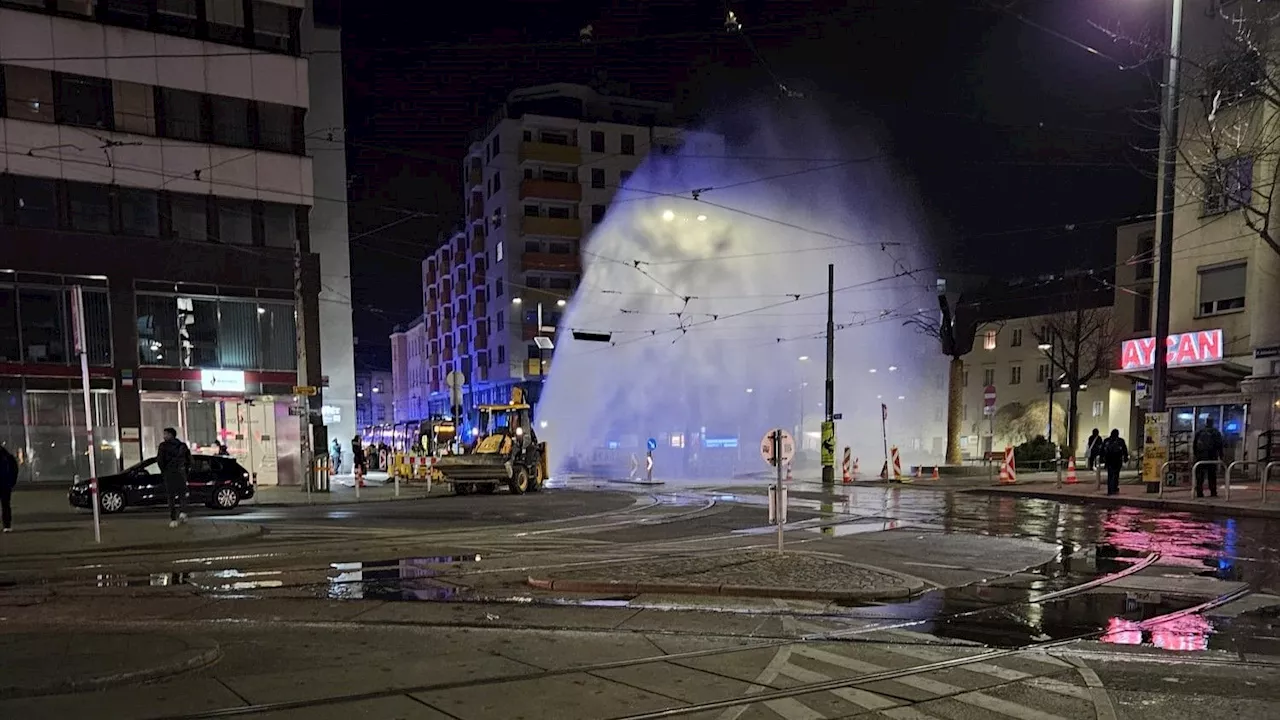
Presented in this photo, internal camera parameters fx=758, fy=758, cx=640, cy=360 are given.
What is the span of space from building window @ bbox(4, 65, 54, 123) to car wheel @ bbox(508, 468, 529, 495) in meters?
19.0

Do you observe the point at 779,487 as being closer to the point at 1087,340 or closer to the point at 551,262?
the point at 1087,340

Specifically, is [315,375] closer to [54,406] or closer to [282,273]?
[282,273]

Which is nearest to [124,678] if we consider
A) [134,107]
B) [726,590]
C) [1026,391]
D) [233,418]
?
[726,590]

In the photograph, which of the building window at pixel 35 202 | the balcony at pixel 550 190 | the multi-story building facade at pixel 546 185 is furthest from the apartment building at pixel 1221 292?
the balcony at pixel 550 190

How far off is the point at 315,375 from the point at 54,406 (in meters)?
8.10

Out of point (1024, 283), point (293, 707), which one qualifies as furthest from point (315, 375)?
point (1024, 283)

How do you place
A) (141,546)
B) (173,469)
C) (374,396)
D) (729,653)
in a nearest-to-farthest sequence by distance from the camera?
1. (729,653)
2. (141,546)
3. (173,469)
4. (374,396)

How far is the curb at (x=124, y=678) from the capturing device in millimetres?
5176

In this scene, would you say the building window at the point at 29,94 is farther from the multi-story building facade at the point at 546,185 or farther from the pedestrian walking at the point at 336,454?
the multi-story building facade at the point at 546,185

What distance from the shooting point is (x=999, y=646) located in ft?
21.9

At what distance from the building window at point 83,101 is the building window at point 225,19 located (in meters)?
4.16

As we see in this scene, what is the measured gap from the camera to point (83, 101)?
25078mm

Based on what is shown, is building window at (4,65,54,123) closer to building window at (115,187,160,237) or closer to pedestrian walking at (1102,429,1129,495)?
building window at (115,187,160,237)

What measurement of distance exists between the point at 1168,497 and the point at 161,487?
1016 inches
